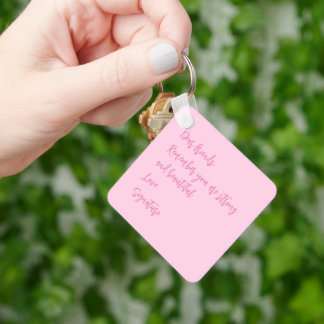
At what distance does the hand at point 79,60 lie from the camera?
57 cm

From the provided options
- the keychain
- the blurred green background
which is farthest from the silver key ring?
the blurred green background

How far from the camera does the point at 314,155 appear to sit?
1102mm

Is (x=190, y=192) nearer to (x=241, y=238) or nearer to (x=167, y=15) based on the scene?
(x=167, y=15)

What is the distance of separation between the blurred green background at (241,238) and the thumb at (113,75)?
644 mm

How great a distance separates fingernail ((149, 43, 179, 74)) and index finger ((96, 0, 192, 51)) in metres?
0.02

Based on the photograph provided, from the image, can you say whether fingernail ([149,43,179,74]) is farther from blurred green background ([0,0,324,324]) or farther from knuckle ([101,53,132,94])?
blurred green background ([0,0,324,324])

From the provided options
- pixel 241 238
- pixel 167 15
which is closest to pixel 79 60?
pixel 167 15

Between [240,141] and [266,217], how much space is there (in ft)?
0.68

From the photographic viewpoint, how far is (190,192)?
57cm

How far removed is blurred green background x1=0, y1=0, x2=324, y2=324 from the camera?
1.17 metres

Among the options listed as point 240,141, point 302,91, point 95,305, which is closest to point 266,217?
point 240,141

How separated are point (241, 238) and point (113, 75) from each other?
0.83 meters

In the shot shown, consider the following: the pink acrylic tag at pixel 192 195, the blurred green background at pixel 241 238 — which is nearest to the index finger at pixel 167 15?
the pink acrylic tag at pixel 192 195

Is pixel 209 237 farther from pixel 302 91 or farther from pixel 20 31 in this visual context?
pixel 302 91
